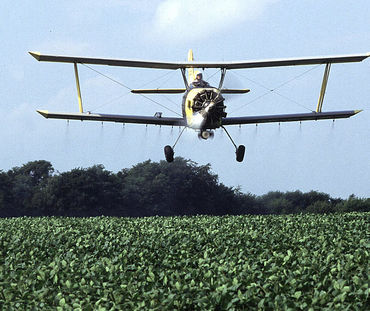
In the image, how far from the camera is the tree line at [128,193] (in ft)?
283

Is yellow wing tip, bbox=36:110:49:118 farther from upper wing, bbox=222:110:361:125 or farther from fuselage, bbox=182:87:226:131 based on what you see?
upper wing, bbox=222:110:361:125

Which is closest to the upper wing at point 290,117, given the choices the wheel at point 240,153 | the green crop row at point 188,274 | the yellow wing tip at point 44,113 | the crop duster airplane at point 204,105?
the crop duster airplane at point 204,105

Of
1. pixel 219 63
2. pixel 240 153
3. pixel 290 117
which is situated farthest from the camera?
pixel 240 153

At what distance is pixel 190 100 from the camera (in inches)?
1186

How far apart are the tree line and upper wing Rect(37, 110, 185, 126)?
52.5 meters

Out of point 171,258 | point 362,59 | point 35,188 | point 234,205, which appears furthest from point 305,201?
point 171,258

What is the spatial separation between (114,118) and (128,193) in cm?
6027

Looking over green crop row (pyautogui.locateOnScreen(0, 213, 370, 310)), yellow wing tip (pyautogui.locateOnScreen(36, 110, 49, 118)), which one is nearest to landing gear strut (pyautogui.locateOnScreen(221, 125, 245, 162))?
yellow wing tip (pyautogui.locateOnScreen(36, 110, 49, 118))

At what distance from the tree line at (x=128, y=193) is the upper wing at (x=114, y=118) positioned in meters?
52.5

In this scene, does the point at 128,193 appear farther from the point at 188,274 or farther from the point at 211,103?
the point at 188,274

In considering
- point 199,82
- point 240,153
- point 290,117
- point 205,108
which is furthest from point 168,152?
point 290,117

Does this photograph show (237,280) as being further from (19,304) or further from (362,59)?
(362,59)

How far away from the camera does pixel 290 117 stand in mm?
33750

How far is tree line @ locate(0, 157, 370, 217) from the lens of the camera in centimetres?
8625
